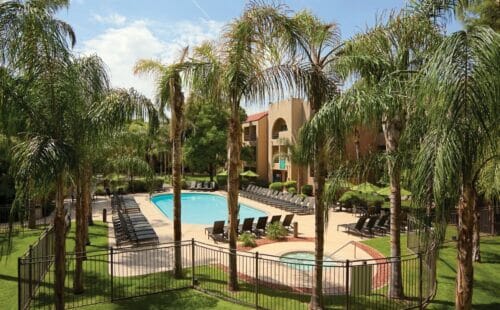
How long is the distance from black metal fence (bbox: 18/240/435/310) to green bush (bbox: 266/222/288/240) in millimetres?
3977

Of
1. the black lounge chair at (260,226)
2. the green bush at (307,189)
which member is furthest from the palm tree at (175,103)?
the green bush at (307,189)

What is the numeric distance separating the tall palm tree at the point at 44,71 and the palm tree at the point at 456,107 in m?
5.98

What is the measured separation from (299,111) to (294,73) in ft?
84.2

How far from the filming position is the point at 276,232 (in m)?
17.1

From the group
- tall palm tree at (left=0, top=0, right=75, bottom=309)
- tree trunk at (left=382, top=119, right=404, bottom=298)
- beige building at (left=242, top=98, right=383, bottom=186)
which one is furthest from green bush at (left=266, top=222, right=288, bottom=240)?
beige building at (left=242, top=98, right=383, bottom=186)

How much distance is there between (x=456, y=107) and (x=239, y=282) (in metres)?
8.40

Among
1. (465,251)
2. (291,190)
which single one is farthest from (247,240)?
(291,190)

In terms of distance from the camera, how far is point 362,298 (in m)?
9.75

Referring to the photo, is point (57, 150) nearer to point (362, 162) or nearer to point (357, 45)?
point (362, 162)

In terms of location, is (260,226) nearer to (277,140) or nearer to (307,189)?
(307,189)

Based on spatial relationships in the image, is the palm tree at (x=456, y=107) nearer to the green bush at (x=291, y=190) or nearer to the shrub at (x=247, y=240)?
the shrub at (x=247, y=240)

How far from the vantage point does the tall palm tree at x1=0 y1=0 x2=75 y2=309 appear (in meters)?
6.64

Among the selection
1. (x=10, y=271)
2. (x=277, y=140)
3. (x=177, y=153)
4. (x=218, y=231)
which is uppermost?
(x=277, y=140)

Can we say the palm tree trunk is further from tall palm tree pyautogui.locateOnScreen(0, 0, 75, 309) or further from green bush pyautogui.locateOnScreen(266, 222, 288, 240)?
green bush pyautogui.locateOnScreen(266, 222, 288, 240)
